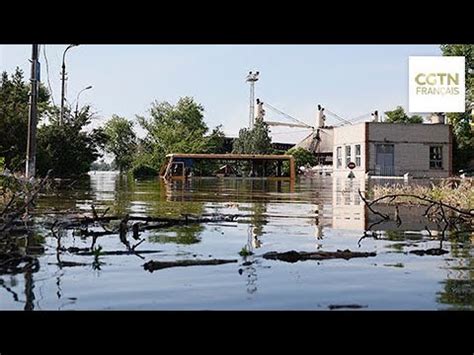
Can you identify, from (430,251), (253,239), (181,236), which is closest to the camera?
(430,251)

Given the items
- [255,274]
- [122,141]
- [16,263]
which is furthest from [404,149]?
[16,263]

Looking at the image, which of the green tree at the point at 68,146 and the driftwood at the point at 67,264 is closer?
the driftwood at the point at 67,264

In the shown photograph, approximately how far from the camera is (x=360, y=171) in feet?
142

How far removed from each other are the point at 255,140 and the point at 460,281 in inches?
1526

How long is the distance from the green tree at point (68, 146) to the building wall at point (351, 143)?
58.0ft

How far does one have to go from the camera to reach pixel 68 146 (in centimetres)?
2769

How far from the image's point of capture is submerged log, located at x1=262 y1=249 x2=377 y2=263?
678 centimetres

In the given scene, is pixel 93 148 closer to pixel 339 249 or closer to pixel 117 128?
pixel 117 128

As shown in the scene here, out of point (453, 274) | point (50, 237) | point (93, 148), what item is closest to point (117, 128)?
point (93, 148)

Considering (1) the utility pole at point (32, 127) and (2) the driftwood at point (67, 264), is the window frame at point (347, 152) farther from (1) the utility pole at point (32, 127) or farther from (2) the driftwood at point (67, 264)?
(2) the driftwood at point (67, 264)

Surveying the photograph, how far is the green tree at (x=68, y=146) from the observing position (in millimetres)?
25891

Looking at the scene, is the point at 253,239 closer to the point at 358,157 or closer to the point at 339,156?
the point at 358,157

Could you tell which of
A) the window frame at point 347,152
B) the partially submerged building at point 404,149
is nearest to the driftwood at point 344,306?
the partially submerged building at point 404,149
